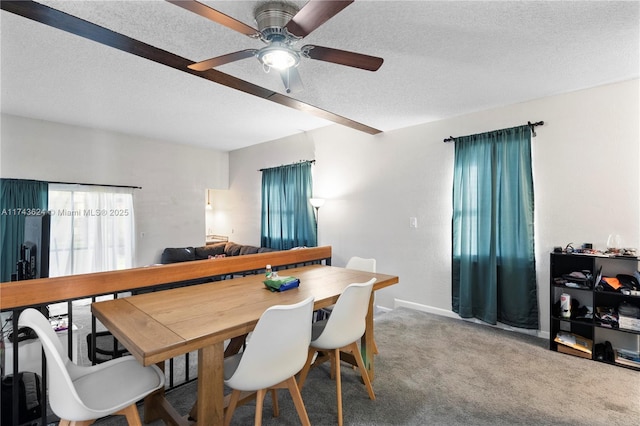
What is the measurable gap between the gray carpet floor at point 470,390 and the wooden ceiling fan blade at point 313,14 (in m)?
2.29

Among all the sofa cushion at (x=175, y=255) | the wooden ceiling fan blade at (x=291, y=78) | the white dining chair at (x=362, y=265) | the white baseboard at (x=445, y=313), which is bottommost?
the white baseboard at (x=445, y=313)

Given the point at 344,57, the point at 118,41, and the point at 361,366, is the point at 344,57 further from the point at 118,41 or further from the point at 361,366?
the point at 361,366

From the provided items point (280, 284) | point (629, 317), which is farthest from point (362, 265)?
point (629, 317)

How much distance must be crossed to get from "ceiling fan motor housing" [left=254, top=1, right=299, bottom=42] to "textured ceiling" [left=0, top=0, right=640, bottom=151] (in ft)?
0.21

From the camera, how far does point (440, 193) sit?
4004mm

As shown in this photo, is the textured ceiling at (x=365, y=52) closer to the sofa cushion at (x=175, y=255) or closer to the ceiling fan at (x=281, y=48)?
the ceiling fan at (x=281, y=48)

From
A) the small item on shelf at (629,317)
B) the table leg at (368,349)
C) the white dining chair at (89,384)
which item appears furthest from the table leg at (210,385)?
the small item on shelf at (629,317)

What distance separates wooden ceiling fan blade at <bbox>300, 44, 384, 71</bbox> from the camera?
1.80 meters

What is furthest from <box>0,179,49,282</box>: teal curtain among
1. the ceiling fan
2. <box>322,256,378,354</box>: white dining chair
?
<box>322,256,378,354</box>: white dining chair

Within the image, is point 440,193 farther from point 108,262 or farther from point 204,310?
point 108,262

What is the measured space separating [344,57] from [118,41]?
1.69 metres

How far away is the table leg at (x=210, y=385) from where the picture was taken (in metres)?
1.39

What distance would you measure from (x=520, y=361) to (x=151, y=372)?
293 cm

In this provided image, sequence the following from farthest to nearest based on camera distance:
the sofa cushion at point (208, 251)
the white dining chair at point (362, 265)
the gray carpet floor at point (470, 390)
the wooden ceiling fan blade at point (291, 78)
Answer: the sofa cushion at point (208, 251) → the white dining chair at point (362, 265) → the wooden ceiling fan blade at point (291, 78) → the gray carpet floor at point (470, 390)
